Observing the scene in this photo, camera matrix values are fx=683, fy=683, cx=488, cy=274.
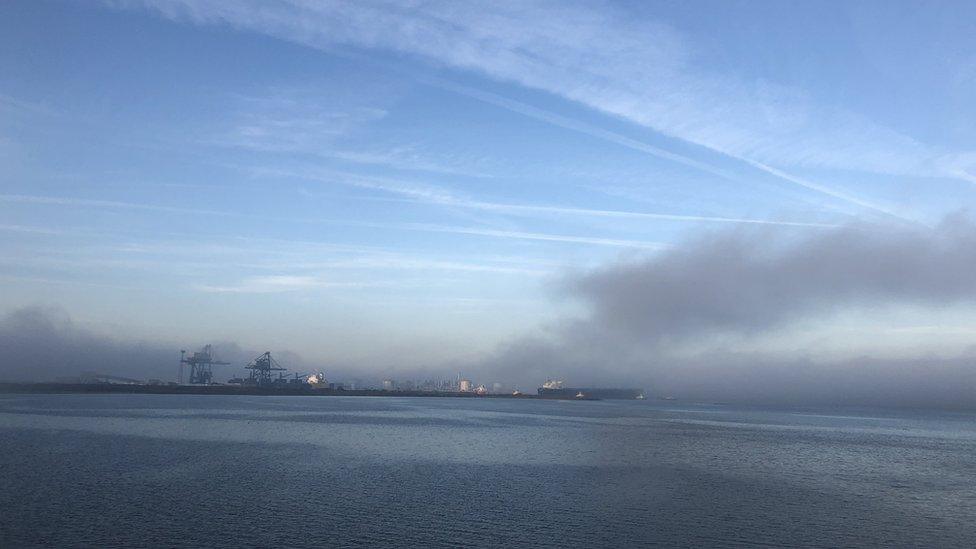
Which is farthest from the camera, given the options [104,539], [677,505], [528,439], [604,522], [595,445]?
Answer: [528,439]

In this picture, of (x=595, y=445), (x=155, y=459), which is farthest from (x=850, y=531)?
(x=155, y=459)

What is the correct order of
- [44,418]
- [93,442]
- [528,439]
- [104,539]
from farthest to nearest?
[44,418] < [528,439] < [93,442] < [104,539]

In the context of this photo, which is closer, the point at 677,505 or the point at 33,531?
the point at 33,531

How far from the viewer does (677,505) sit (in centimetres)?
3834

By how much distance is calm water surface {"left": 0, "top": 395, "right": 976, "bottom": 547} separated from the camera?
30.2 m

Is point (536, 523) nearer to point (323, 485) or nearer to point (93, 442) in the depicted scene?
point (323, 485)

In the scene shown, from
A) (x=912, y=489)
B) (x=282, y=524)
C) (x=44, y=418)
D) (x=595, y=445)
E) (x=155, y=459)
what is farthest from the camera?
(x=44, y=418)

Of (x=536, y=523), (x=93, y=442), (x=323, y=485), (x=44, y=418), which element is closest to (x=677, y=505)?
(x=536, y=523)

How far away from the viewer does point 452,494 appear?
132 ft

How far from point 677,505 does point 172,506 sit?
2685cm

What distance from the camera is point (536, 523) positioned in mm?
33094

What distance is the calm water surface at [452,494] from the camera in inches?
1190

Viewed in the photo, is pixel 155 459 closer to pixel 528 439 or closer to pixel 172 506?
pixel 172 506

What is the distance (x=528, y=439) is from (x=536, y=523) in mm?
49451
